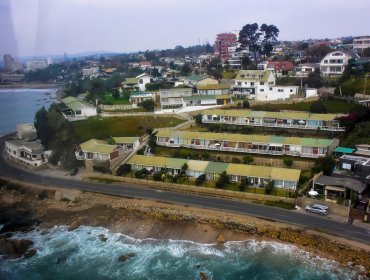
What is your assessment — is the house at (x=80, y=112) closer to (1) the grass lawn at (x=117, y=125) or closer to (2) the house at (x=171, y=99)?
(1) the grass lawn at (x=117, y=125)

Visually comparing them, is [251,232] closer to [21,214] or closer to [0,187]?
[21,214]

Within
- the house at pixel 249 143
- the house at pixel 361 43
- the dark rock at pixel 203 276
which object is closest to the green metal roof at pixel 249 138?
the house at pixel 249 143

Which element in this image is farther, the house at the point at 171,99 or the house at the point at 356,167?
the house at the point at 171,99

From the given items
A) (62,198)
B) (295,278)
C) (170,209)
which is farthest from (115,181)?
(295,278)

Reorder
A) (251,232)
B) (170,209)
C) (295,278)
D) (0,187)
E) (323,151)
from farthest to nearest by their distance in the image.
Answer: (0,187) → (323,151) → (170,209) → (251,232) → (295,278)

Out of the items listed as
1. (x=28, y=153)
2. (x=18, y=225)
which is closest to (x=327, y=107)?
(x=18, y=225)

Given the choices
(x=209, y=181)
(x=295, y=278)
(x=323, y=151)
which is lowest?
(x=295, y=278)

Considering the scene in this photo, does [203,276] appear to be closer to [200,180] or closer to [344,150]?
[200,180]

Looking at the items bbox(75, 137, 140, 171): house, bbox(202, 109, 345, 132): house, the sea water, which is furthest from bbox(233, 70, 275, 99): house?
Answer: the sea water
